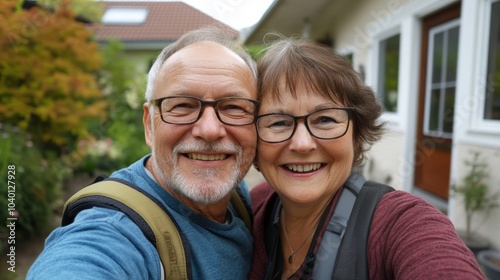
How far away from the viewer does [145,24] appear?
16.4 m

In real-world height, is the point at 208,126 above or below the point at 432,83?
below

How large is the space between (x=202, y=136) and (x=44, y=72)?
4942 mm

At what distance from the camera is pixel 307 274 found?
129cm

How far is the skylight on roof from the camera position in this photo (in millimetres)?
16688

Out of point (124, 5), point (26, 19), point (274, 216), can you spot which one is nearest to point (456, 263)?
point (274, 216)

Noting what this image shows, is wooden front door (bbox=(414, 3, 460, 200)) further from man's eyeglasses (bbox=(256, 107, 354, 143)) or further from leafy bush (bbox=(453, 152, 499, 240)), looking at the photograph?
man's eyeglasses (bbox=(256, 107, 354, 143))

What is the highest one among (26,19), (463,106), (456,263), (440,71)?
(26,19)

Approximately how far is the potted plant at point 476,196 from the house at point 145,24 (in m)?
11.9

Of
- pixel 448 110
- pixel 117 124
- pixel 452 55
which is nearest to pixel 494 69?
pixel 452 55

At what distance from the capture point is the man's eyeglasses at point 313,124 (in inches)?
55.9

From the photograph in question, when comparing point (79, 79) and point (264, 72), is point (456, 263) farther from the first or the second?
point (79, 79)

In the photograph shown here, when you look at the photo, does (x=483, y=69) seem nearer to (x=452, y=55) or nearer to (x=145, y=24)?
(x=452, y=55)

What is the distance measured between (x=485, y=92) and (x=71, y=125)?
5.75 metres

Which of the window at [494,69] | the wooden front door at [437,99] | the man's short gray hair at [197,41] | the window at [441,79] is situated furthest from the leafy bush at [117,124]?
the man's short gray hair at [197,41]
